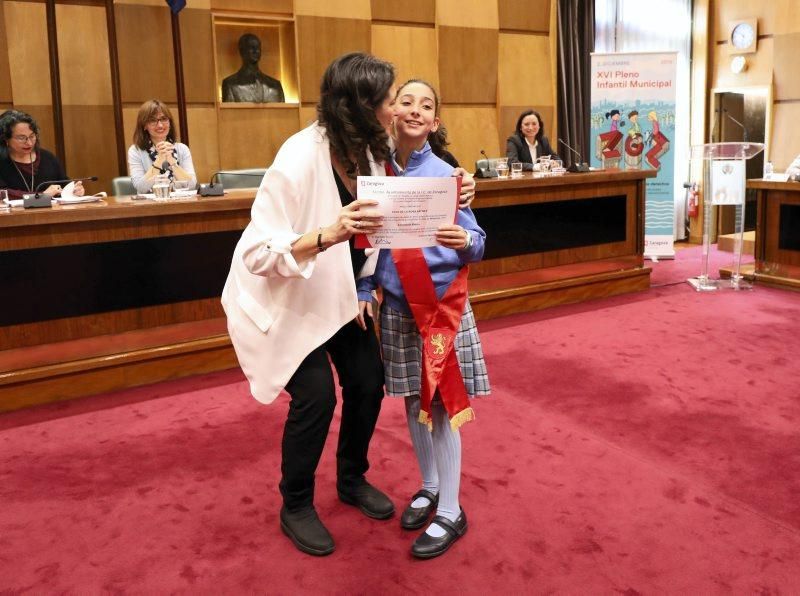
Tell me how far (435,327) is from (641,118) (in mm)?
5493

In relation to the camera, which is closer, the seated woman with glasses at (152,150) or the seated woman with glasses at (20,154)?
the seated woman with glasses at (20,154)

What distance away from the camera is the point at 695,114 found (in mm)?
8586

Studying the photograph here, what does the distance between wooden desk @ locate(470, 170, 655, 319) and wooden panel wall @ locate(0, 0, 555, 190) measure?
226cm

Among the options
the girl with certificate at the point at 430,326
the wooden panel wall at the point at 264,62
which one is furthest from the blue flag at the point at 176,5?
the girl with certificate at the point at 430,326

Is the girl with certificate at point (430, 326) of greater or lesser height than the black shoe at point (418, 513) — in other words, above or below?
above

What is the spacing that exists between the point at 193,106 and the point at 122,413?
346 centimetres

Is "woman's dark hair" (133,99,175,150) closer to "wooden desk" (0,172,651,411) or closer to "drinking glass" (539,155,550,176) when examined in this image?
"wooden desk" (0,172,651,411)

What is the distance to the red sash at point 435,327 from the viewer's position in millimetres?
2021

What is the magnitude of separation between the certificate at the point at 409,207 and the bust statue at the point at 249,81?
4991 mm

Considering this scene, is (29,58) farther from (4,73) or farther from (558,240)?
(558,240)

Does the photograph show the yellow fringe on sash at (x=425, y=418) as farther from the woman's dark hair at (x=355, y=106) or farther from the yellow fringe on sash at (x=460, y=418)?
the woman's dark hair at (x=355, y=106)

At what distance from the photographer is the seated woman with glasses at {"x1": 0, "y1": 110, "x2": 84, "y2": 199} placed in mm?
4281

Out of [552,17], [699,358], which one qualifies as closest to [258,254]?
[699,358]

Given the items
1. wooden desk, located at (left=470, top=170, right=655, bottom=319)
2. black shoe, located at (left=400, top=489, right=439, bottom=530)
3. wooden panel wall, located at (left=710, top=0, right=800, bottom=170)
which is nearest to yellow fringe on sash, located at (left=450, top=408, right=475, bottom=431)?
black shoe, located at (left=400, top=489, right=439, bottom=530)
